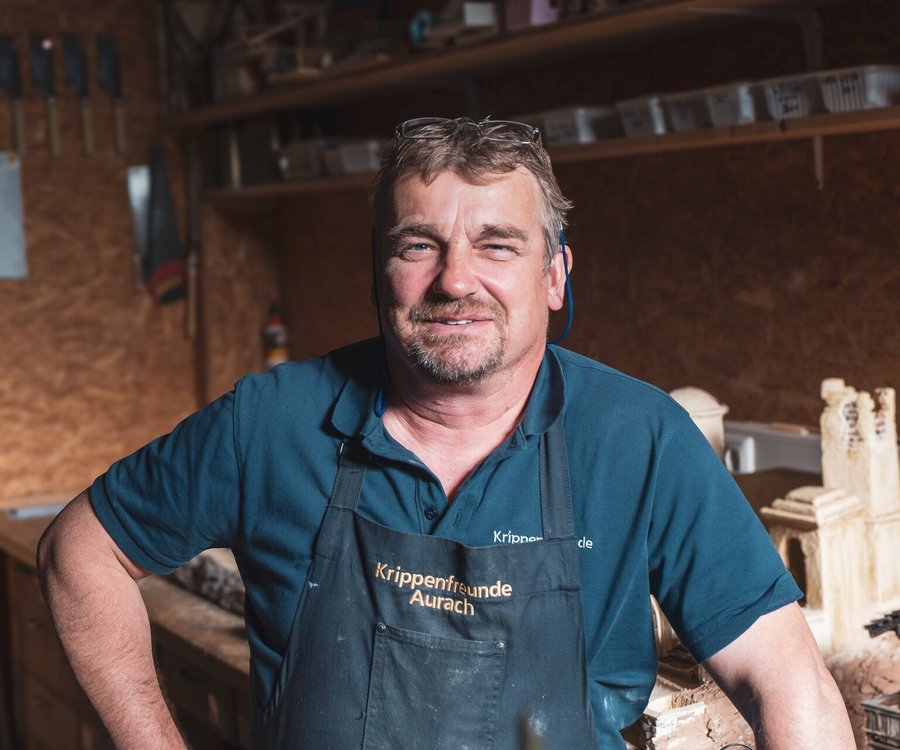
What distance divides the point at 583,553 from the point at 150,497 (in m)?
0.58

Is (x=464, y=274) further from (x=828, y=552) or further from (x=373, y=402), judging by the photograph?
(x=828, y=552)

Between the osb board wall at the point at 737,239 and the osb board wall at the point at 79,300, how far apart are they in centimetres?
135

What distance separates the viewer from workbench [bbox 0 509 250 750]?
211 cm

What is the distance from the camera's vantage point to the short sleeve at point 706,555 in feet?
4.32

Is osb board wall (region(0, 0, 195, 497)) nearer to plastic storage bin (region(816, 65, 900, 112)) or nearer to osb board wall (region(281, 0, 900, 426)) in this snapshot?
osb board wall (region(281, 0, 900, 426))

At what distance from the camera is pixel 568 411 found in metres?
1.44

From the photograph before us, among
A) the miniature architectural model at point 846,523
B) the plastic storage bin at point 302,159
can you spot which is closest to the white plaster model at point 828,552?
the miniature architectural model at point 846,523

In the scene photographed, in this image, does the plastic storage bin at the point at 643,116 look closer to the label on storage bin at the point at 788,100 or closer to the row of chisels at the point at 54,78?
the label on storage bin at the point at 788,100

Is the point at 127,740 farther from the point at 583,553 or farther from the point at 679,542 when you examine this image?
the point at 679,542

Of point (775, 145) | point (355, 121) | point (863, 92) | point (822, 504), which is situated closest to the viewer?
point (822, 504)

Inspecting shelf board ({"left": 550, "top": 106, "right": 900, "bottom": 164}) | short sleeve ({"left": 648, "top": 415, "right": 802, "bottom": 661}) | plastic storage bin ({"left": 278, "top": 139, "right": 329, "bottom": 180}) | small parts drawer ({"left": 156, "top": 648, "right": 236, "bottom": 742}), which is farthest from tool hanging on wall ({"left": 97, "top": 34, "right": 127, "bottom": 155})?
short sleeve ({"left": 648, "top": 415, "right": 802, "bottom": 661})

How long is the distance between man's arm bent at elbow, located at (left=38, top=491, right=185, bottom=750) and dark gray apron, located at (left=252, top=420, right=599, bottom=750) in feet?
0.82

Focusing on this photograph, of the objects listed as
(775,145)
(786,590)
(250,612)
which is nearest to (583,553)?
(786,590)

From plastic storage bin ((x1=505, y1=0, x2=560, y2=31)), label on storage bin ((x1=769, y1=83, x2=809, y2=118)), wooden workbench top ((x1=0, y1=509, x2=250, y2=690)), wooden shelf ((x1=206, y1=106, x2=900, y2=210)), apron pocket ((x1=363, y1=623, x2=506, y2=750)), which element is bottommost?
wooden workbench top ((x1=0, y1=509, x2=250, y2=690))
